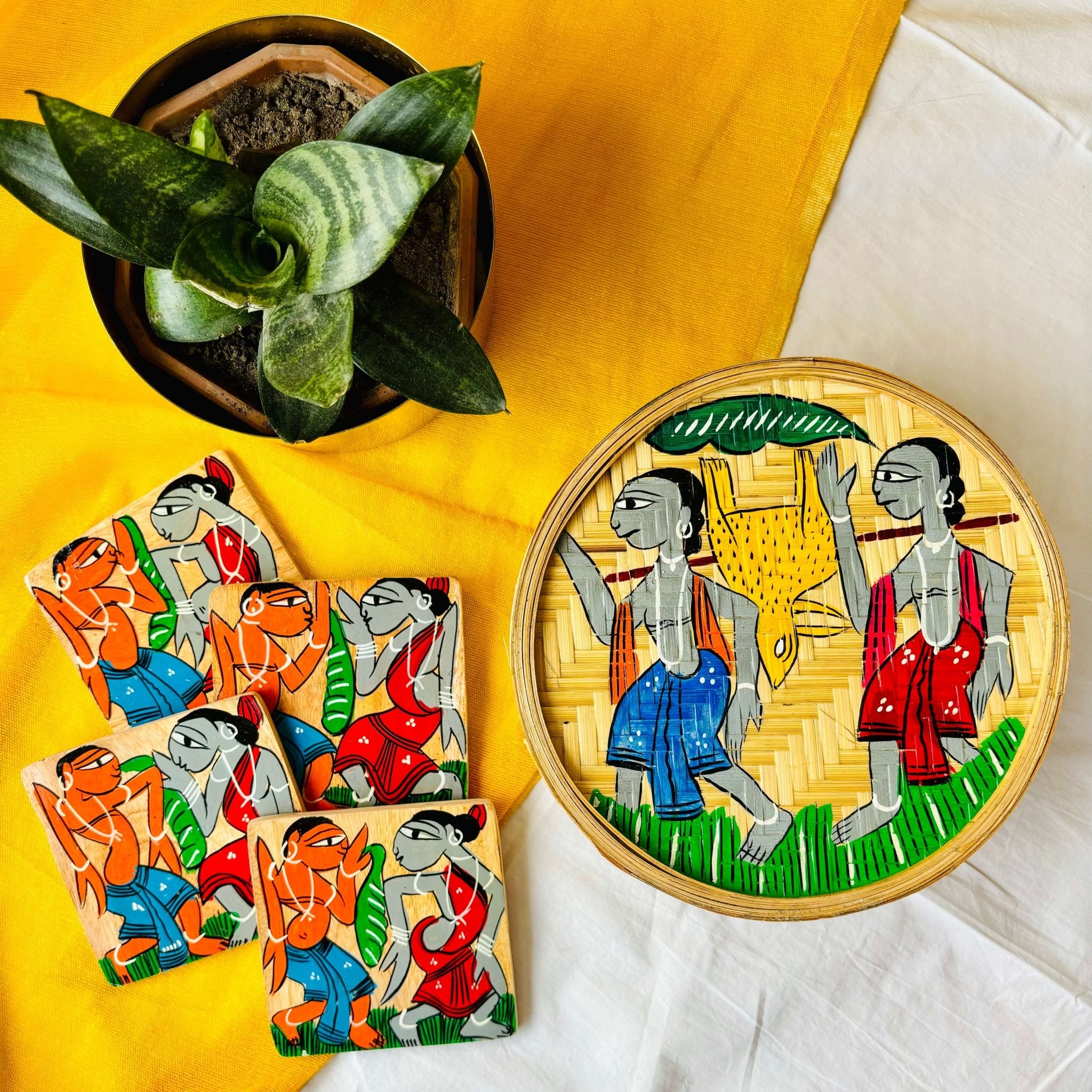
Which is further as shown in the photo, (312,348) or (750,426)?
(750,426)

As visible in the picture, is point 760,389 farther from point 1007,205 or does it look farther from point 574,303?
point 1007,205

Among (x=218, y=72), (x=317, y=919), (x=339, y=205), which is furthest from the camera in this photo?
(x=317, y=919)

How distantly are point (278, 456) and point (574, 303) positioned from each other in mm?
308

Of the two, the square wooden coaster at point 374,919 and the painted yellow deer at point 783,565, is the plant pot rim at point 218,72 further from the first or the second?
the square wooden coaster at point 374,919

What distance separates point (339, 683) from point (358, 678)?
18 millimetres

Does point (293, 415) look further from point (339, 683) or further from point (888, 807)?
point (888, 807)

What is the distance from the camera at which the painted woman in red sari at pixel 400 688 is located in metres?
0.83

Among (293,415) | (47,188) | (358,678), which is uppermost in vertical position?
(47,188)

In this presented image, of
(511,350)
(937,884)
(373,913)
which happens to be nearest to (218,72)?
(511,350)

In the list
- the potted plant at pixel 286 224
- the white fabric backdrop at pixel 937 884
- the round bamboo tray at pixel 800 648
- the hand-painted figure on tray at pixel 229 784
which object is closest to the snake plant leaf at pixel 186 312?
the potted plant at pixel 286 224

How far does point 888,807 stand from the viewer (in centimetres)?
68

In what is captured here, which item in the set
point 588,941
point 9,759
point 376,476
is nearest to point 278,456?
point 376,476

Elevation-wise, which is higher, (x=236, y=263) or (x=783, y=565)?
(x=236, y=263)

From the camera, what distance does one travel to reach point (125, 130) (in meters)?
0.46
